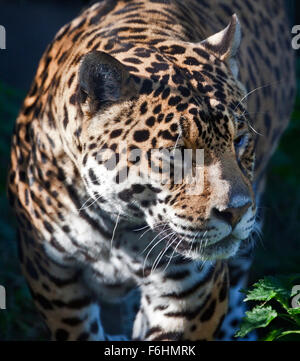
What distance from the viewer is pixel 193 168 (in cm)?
326

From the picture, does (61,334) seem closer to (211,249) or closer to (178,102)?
(211,249)

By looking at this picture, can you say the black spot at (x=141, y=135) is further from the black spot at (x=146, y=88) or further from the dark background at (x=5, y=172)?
the dark background at (x=5, y=172)

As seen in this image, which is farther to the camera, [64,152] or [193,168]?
[64,152]

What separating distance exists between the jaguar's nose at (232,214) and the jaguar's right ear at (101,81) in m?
0.65

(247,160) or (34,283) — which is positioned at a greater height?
(247,160)

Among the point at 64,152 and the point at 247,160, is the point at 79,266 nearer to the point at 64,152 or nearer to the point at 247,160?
the point at 64,152

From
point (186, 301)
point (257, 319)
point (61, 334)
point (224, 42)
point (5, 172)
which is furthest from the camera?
point (5, 172)

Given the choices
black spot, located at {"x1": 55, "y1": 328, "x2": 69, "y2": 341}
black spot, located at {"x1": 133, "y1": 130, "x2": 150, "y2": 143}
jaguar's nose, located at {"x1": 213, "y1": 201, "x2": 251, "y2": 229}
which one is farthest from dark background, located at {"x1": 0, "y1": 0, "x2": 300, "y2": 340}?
black spot, located at {"x1": 133, "y1": 130, "x2": 150, "y2": 143}

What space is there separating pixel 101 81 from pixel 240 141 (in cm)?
68

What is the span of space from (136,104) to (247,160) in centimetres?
60

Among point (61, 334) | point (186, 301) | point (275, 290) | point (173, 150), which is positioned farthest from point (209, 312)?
point (173, 150)

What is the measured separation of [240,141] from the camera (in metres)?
3.46
